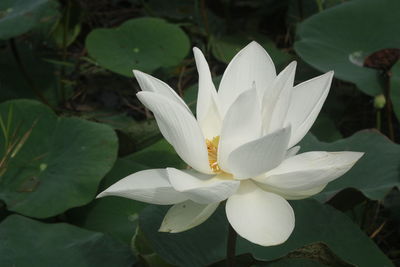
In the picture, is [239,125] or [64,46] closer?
[239,125]

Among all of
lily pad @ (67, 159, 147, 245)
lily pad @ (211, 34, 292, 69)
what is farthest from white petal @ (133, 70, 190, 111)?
lily pad @ (211, 34, 292, 69)

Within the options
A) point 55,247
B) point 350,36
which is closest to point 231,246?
point 55,247

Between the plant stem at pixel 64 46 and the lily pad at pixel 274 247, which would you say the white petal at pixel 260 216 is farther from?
the plant stem at pixel 64 46

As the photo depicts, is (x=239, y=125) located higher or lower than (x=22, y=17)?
higher

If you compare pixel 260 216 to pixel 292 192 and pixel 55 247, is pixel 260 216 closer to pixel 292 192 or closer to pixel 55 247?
pixel 292 192

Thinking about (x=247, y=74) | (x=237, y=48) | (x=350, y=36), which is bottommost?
(x=237, y=48)

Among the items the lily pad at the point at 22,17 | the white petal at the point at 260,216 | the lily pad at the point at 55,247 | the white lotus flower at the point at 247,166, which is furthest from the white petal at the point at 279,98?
the lily pad at the point at 22,17

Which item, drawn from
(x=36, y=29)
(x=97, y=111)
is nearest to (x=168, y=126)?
(x=97, y=111)
